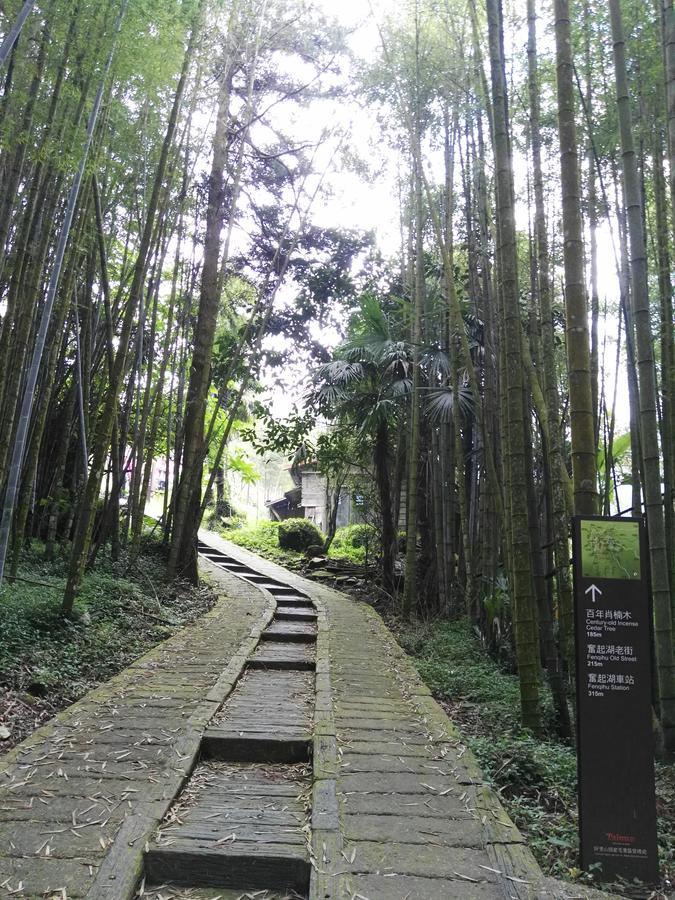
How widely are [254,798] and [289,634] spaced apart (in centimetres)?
350

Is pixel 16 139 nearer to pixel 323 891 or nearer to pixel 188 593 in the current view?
pixel 323 891

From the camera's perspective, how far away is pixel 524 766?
297cm

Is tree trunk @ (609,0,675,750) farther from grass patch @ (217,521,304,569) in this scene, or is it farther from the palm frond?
grass patch @ (217,521,304,569)

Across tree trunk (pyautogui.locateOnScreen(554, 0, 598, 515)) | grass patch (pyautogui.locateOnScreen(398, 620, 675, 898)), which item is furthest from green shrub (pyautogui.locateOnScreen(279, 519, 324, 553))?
tree trunk (pyautogui.locateOnScreen(554, 0, 598, 515))

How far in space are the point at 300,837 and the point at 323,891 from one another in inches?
13.7

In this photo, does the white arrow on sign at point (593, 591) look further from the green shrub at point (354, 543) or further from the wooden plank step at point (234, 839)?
the green shrub at point (354, 543)

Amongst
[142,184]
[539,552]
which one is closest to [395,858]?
[539,552]

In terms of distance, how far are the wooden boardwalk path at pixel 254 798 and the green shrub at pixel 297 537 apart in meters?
9.77

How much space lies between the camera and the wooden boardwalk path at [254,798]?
2008mm

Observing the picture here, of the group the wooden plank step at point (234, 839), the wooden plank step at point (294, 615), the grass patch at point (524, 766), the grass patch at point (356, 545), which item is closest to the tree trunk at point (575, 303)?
the grass patch at point (524, 766)

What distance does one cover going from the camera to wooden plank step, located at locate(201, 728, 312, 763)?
3127 millimetres

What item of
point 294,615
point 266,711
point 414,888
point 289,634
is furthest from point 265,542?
point 414,888

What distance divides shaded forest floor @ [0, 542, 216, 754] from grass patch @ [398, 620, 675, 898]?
2.19 metres

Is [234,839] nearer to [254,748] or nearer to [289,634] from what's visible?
[254,748]
